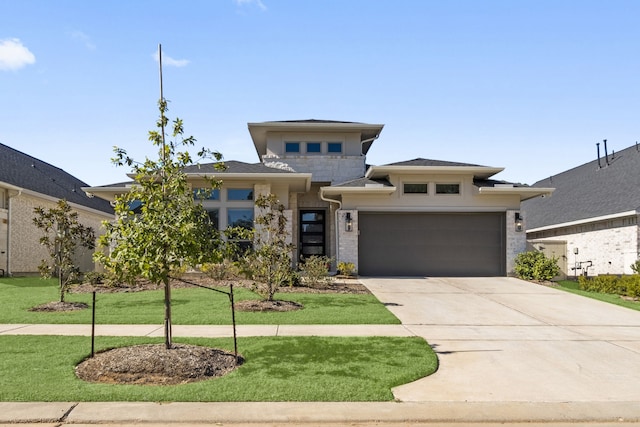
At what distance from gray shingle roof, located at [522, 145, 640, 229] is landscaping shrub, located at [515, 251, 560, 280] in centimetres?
462

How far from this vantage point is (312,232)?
76.0 ft

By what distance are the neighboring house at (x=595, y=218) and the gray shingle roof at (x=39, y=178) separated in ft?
74.7

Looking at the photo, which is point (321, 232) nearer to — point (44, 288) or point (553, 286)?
point (553, 286)

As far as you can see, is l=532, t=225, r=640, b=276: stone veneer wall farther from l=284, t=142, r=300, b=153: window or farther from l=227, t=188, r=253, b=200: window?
l=227, t=188, r=253, b=200: window

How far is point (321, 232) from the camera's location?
23.2m

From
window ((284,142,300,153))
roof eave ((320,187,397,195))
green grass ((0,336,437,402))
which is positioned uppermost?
window ((284,142,300,153))

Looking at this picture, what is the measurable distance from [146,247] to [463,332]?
5.99m

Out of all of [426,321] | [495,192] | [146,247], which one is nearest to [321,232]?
[495,192]

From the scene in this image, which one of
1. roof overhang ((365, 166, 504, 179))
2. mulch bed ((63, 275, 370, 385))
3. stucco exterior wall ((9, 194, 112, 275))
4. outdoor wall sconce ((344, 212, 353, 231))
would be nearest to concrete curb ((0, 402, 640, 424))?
mulch bed ((63, 275, 370, 385))

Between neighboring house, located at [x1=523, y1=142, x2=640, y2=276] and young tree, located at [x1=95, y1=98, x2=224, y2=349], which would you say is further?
neighboring house, located at [x1=523, y1=142, x2=640, y2=276]

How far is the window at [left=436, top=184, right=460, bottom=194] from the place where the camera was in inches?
783

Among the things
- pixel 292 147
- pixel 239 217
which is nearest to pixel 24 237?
pixel 239 217

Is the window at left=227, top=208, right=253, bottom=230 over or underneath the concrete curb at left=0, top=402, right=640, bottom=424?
over

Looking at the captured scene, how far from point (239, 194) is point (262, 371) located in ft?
43.7
